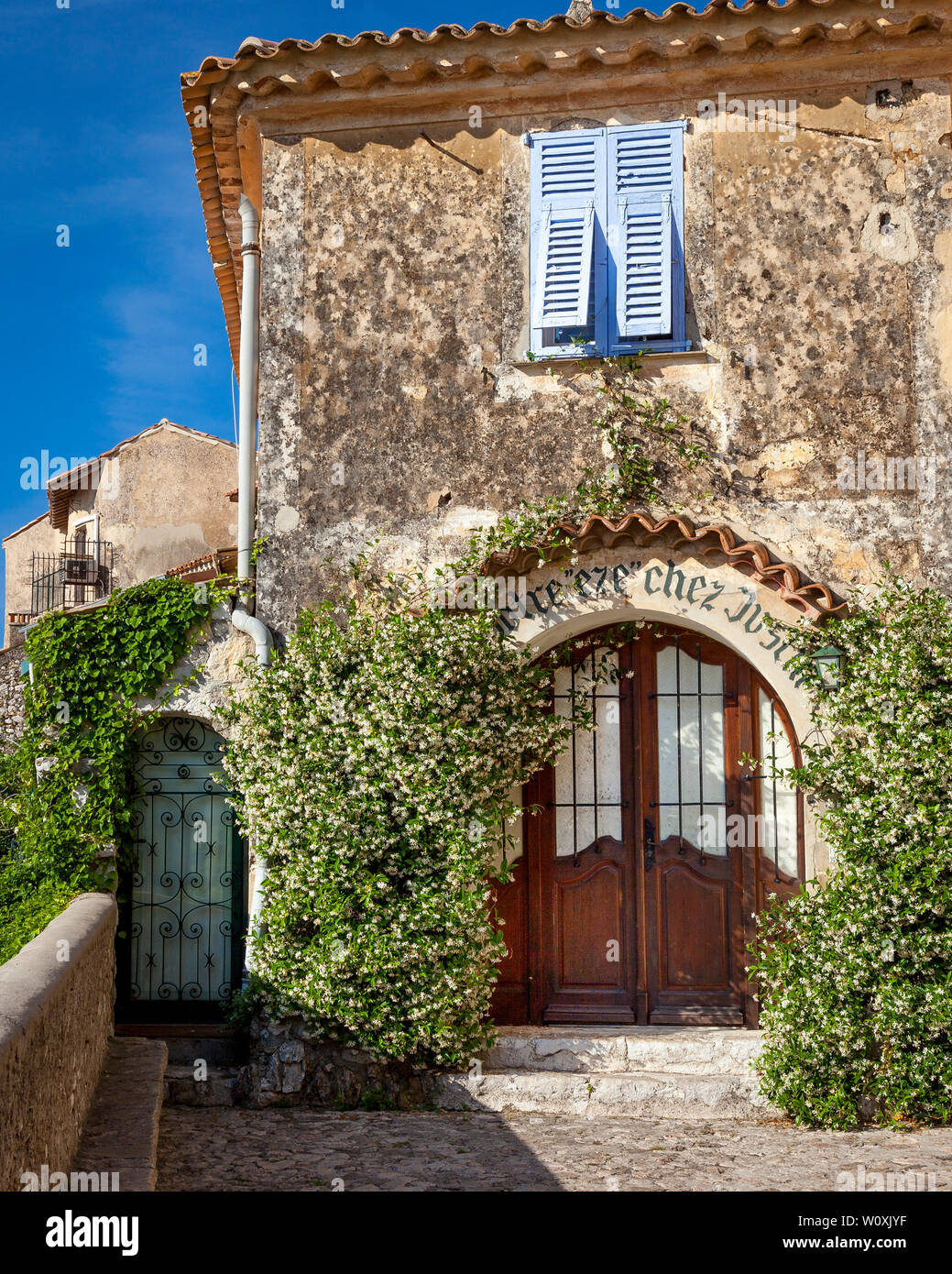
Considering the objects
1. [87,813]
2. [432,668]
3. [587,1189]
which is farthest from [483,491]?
[587,1189]

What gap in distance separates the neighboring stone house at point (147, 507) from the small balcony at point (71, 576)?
0.09 ft

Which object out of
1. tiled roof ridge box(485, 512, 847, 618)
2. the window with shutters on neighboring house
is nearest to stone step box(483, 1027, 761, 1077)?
tiled roof ridge box(485, 512, 847, 618)

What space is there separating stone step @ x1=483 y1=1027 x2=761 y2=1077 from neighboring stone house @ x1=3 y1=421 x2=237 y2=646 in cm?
1349

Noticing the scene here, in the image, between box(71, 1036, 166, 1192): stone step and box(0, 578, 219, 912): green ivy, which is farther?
box(0, 578, 219, 912): green ivy

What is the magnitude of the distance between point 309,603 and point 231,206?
11.7ft

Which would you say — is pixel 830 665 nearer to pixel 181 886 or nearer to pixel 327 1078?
pixel 327 1078

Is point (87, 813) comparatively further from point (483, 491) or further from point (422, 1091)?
point (483, 491)

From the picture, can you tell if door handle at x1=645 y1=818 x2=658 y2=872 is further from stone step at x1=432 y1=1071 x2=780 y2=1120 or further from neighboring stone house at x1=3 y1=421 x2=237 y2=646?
neighboring stone house at x1=3 y1=421 x2=237 y2=646

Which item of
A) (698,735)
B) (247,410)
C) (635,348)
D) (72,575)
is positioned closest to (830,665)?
(698,735)

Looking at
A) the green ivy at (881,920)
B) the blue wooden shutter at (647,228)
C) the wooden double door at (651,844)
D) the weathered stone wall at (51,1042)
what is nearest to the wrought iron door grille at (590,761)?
the wooden double door at (651,844)

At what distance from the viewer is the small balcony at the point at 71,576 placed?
77.4ft

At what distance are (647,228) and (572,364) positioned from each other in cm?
100

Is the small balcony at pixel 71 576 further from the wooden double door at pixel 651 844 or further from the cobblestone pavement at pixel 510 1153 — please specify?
the cobblestone pavement at pixel 510 1153

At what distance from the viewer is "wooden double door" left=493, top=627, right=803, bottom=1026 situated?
779 centimetres
